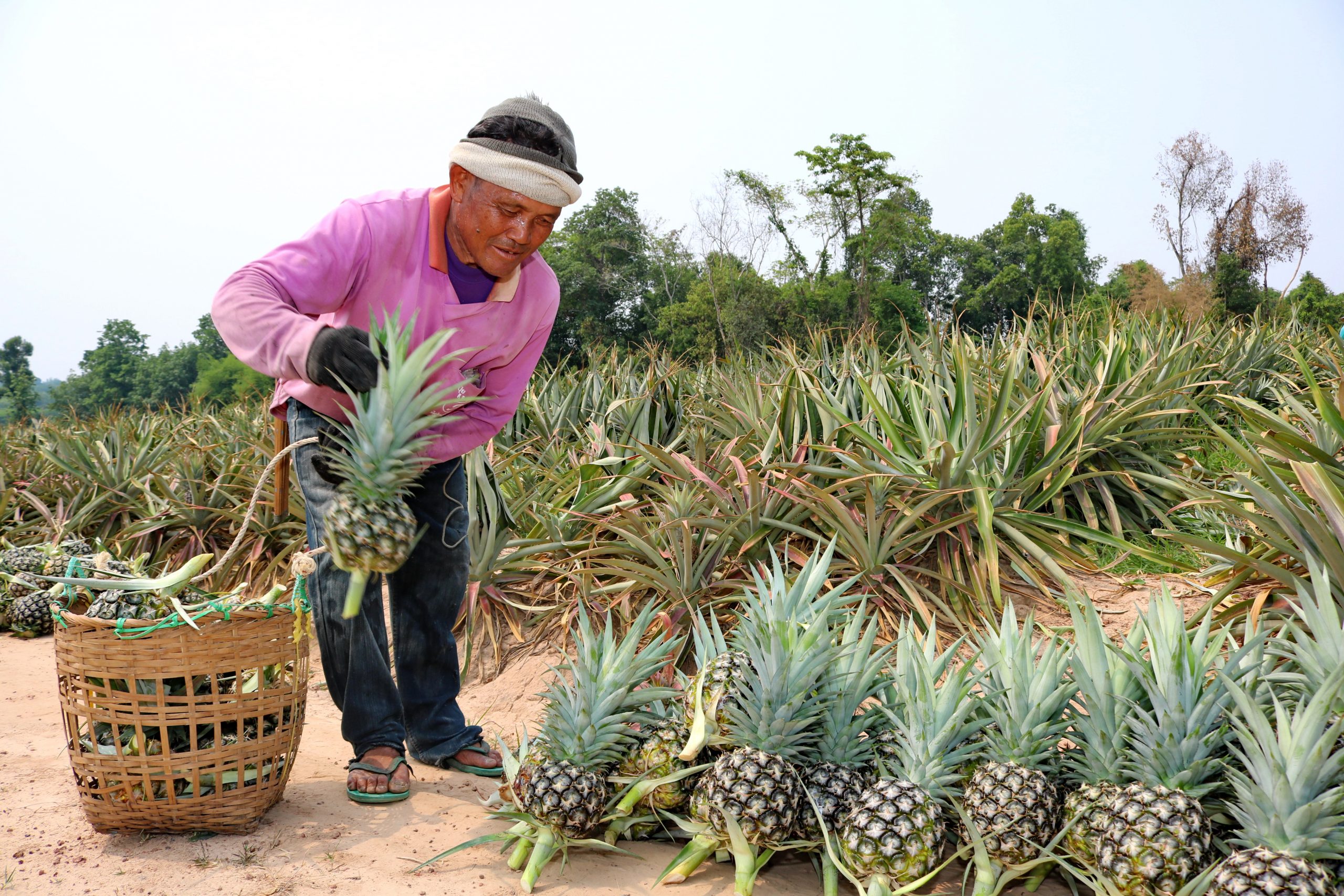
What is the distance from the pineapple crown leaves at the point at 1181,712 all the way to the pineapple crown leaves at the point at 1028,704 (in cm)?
16

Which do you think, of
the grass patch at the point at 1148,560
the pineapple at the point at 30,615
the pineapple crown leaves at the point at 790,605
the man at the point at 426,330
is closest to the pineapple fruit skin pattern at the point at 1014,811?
the pineapple crown leaves at the point at 790,605

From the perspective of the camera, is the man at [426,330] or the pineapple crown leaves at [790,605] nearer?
the pineapple crown leaves at [790,605]

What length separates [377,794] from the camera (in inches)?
100

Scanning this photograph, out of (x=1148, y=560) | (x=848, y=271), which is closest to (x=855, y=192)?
(x=848, y=271)

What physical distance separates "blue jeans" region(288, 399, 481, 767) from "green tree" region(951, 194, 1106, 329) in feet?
173

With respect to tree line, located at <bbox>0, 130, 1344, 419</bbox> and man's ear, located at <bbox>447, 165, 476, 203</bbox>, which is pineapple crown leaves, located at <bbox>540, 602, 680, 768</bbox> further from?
tree line, located at <bbox>0, 130, 1344, 419</bbox>

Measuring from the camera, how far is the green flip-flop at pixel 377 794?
2.54 m

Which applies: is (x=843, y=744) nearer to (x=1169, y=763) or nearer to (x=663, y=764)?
(x=663, y=764)

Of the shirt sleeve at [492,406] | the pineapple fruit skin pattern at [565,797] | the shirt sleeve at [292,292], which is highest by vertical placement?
the shirt sleeve at [292,292]

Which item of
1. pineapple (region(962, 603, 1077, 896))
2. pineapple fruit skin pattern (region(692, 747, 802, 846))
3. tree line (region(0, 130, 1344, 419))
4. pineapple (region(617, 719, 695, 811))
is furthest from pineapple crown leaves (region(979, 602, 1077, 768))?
tree line (region(0, 130, 1344, 419))

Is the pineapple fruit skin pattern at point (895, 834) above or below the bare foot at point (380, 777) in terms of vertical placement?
above

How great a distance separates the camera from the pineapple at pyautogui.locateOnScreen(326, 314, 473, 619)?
1.90 metres

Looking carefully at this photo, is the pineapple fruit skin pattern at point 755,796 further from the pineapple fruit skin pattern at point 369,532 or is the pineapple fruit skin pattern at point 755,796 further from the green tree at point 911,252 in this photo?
the green tree at point 911,252

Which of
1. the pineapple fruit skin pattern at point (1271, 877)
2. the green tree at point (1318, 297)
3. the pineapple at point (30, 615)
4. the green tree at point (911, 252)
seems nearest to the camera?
the pineapple fruit skin pattern at point (1271, 877)
